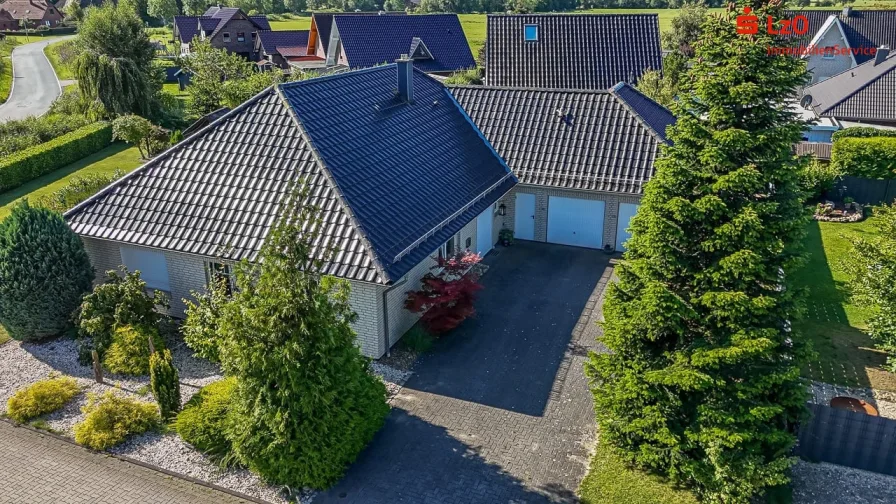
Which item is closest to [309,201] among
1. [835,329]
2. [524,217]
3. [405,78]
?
[405,78]

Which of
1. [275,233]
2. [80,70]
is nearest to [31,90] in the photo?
[80,70]

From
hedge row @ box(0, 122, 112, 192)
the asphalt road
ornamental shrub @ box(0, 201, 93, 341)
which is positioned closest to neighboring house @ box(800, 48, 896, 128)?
ornamental shrub @ box(0, 201, 93, 341)

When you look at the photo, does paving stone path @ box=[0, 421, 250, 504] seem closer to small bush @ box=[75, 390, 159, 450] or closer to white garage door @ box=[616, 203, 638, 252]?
small bush @ box=[75, 390, 159, 450]

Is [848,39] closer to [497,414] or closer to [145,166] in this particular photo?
[497,414]

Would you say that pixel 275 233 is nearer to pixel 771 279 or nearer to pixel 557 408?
pixel 557 408

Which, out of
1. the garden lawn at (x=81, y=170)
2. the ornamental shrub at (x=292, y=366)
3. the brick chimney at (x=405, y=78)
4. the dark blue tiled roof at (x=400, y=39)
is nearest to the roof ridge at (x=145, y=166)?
the brick chimney at (x=405, y=78)

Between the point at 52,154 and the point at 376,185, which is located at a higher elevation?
the point at 376,185
